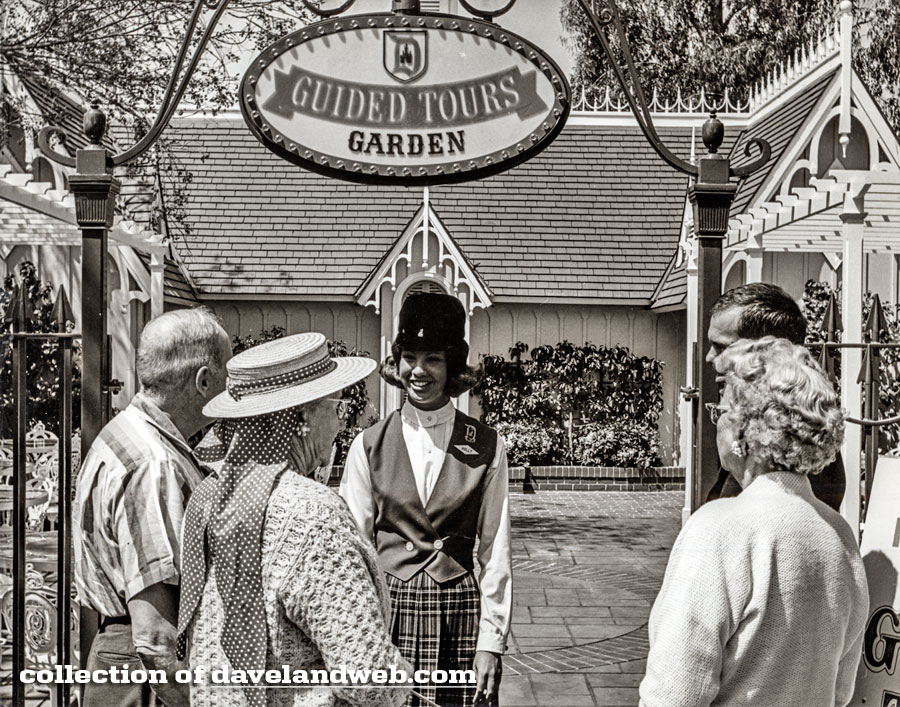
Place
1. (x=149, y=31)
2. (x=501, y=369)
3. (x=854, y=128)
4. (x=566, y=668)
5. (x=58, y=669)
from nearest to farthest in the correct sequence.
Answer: (x=58, y=669), (x=566, y=668), (x=149, y=31), (x=854, y=128), (x=501, y=369)

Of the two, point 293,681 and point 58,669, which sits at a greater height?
point 293,681

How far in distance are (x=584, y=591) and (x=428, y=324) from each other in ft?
15.3

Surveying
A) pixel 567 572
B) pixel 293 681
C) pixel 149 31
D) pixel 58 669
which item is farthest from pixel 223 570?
pixel 149 31

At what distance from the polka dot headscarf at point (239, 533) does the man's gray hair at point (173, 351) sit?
0.59m

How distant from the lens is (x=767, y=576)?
1720mm

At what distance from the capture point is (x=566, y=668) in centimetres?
500

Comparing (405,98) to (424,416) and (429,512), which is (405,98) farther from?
(429,512)

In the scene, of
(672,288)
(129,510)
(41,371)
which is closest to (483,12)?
(129,510)

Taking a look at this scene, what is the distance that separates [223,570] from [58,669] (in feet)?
4.77

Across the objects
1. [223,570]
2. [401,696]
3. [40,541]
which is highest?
[223,570]

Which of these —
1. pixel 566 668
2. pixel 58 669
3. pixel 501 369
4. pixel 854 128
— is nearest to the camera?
pixel 58 669

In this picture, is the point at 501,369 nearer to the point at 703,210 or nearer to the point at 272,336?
the point at 272,336

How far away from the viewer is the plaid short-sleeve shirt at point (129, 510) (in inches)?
89.7

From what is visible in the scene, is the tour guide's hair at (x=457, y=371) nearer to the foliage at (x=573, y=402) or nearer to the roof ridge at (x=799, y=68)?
the roof ridge at (x=799, y=68)
